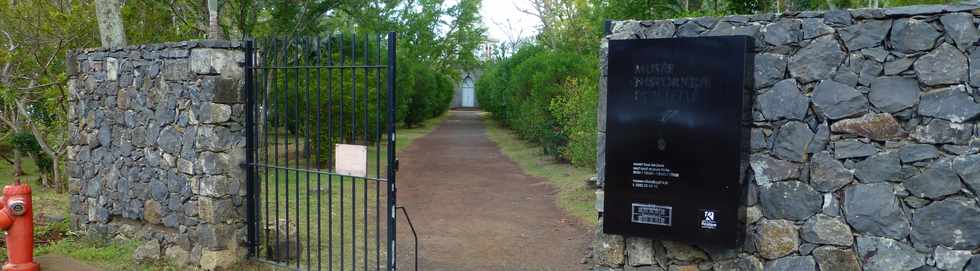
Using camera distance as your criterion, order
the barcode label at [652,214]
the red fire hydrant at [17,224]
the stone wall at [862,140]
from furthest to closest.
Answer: the red fire hydrant at [17,224]
the barcode label at [652,214]
the stone wall at [862,140]

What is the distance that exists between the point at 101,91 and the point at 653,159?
5739 mm

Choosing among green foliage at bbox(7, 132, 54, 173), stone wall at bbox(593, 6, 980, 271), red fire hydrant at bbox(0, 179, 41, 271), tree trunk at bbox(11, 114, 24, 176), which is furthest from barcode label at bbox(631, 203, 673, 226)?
green foliage at bbox(7, 132, 54, 173)

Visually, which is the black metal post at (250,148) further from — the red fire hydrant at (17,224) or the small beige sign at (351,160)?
the red fire hydrant at (17,224)

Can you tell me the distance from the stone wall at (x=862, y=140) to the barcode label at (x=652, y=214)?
315mm

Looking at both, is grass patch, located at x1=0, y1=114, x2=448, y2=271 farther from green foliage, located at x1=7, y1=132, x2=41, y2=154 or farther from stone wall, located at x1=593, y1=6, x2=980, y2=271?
stone wall, located at x1=593, y1=6, x2=980, y2=271

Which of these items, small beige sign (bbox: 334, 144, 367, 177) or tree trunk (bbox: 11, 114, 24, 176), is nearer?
small beige sign (bbox: 334, 144, 367, 177)

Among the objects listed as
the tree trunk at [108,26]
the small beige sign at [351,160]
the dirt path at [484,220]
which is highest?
the tree trunk at [108,26]

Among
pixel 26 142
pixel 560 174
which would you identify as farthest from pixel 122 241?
pixel 560 174

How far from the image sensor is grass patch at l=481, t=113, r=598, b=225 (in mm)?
10766

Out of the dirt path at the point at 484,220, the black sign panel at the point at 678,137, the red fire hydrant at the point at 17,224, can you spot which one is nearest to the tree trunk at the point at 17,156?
the dirt path at the point at 484,220

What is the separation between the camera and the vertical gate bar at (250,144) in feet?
20.9

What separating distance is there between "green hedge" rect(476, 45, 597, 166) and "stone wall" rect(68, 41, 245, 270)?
8.06 meters

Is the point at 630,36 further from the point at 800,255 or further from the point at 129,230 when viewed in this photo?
the point at 129,230

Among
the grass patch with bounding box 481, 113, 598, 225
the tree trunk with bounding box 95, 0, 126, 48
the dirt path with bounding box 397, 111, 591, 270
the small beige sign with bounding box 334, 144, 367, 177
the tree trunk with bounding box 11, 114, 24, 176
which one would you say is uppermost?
the tree trunk with bounding box 95, 0, 126, 48
